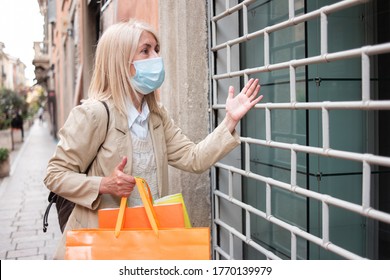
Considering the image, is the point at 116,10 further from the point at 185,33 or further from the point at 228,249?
the point at 228,249

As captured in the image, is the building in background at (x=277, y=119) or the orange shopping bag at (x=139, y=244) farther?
the building in background at (x=277, y=119)

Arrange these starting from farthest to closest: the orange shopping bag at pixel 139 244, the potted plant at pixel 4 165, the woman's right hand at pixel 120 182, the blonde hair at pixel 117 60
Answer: the potted plant at pixel 4 165, the blonde hair at pixel 117 60, the woman's right hand at pixel 120 182, the orange shopping bag at pixel 139 244

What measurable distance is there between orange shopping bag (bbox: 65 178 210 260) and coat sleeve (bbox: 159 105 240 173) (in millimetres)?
487

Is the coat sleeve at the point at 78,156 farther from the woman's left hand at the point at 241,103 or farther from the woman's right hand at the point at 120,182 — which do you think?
the woman's left hand at the point at 241,103

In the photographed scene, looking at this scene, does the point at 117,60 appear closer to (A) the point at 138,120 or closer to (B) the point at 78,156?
(A) the point at 138,120

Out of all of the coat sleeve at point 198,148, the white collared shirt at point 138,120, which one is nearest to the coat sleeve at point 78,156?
the white collared shirt at point 138,120

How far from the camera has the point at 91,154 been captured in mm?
1863

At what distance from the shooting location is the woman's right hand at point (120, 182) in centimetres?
174

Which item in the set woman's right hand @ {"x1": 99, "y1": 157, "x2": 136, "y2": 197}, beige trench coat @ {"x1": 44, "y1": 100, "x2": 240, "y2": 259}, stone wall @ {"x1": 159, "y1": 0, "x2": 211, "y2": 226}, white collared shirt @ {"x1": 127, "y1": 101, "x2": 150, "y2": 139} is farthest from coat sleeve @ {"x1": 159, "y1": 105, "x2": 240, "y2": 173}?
stone wall @ {"x1": 159, "y1": 0, "x2": 211, "y2": 226}

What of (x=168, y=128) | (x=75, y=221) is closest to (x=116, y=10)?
(x=168, y=128)

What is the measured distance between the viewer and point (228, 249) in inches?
109

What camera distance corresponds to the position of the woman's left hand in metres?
1.91

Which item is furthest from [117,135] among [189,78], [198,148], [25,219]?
[25,219]

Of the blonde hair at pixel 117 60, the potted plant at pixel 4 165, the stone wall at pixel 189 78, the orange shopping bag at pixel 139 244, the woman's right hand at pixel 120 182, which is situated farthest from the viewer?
the potted plant at pixel 4 165
